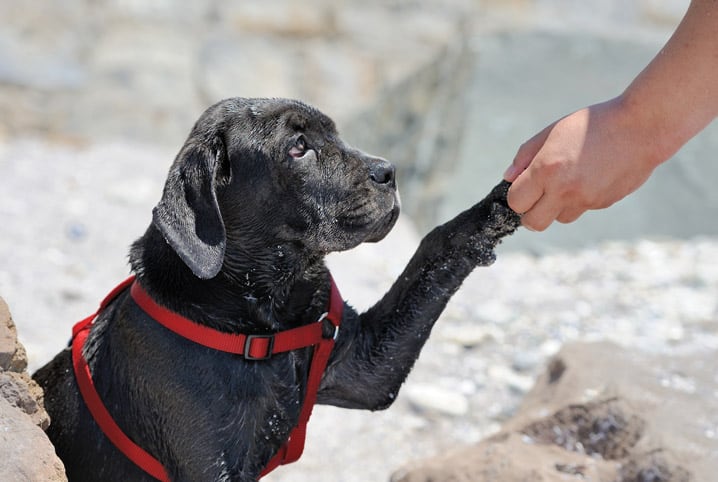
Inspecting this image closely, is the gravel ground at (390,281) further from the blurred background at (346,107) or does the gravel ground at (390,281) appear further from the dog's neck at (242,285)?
the dog's neck at (242,285)

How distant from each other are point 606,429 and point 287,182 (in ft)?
4.55

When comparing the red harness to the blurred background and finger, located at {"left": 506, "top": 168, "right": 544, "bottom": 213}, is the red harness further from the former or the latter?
the blurred background

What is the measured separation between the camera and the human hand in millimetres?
2543

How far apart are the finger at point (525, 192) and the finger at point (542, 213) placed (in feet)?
0.05

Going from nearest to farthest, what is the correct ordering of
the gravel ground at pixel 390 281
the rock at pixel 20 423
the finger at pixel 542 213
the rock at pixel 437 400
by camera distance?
the rock at pixel 20 423 < the finger at pixel 542 213 < the gravel ground at pixel 390 281 < the rock at pixel 437 400

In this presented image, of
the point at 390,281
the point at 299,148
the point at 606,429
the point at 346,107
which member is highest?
the point at 346,107

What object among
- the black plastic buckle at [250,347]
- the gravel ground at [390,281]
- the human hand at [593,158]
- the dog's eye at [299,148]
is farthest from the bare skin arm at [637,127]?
the gravel ground at [390,281]

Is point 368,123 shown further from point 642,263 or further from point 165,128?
point 642,263

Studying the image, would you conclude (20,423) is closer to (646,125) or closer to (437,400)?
(646,125)

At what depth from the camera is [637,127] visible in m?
2.54

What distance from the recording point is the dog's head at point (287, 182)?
2896mm

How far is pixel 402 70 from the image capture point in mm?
7508

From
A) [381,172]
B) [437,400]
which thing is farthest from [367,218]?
[437,400]

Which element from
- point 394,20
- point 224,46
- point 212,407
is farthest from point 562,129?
point 394,20
